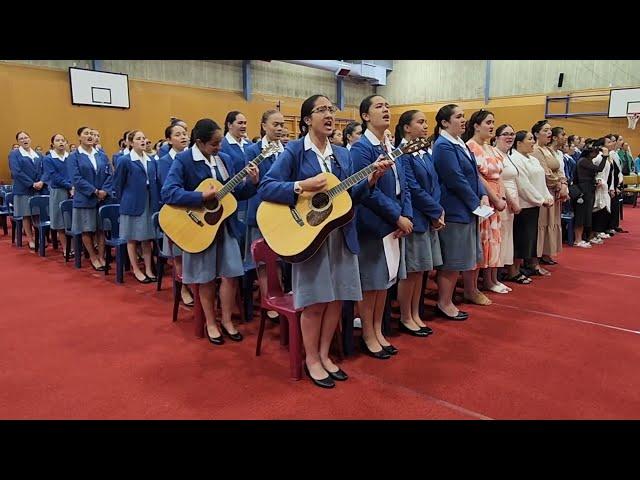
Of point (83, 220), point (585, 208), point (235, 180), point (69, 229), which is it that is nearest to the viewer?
point (235, 180)

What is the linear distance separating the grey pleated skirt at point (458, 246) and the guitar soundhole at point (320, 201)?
1.53 meters

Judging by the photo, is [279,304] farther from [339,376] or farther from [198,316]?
[198,316]

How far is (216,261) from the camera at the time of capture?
3252 millimetres

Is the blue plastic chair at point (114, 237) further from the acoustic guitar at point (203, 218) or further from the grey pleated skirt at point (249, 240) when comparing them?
the acoustic guitar at point (203, 218)

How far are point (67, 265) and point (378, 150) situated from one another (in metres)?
4.56

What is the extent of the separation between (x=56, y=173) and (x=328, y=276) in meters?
5.06

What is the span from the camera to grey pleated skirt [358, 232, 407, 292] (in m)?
2.92

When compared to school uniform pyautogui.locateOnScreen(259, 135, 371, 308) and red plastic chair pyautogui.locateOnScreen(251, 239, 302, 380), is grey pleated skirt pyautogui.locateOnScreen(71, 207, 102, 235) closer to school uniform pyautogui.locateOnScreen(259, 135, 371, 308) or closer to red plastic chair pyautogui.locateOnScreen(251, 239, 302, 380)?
red plastic chair pyautogui.locateOnScreen(251, 239, 302, 380)

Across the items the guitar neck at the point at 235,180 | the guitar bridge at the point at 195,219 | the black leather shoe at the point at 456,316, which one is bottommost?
the black leather shoe at the point at 456,316

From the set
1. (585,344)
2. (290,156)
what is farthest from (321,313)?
(585,344)

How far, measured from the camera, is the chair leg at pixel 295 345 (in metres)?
2.77

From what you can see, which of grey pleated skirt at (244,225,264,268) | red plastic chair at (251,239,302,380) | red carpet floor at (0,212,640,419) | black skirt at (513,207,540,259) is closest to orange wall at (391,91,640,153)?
black skirt at (513,207,540,259)

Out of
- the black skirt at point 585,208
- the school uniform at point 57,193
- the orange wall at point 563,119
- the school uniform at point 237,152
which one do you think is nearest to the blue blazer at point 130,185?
the school uniform at point 237,152

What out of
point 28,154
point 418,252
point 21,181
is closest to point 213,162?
point 418,252
